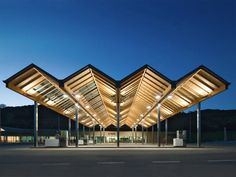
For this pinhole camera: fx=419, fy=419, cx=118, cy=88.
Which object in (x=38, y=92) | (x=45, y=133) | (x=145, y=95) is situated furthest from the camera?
(x=45, y=133)

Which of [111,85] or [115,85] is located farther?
[111,85]

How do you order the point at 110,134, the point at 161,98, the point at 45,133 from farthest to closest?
the point at 110,134 < the point at 45,133 < the point at 161,98

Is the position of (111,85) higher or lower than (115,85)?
higher

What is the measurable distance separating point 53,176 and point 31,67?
61.5ft

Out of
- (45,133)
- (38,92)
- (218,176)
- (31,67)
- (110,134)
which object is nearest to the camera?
(218,176)

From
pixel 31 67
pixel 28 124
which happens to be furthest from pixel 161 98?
pixel 28 124

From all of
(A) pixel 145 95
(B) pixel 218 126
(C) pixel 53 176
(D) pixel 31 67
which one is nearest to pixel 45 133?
(A) pixel 145 95

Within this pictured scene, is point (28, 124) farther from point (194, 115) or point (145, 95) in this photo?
point (145, 95)

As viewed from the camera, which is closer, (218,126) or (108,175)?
(108,175)

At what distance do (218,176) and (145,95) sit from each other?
3425cm

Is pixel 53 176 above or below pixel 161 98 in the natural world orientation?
below

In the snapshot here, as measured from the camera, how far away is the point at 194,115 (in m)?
185

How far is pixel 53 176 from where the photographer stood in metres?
10.8

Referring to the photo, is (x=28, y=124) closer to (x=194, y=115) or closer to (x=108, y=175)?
(x=194, y=115)
